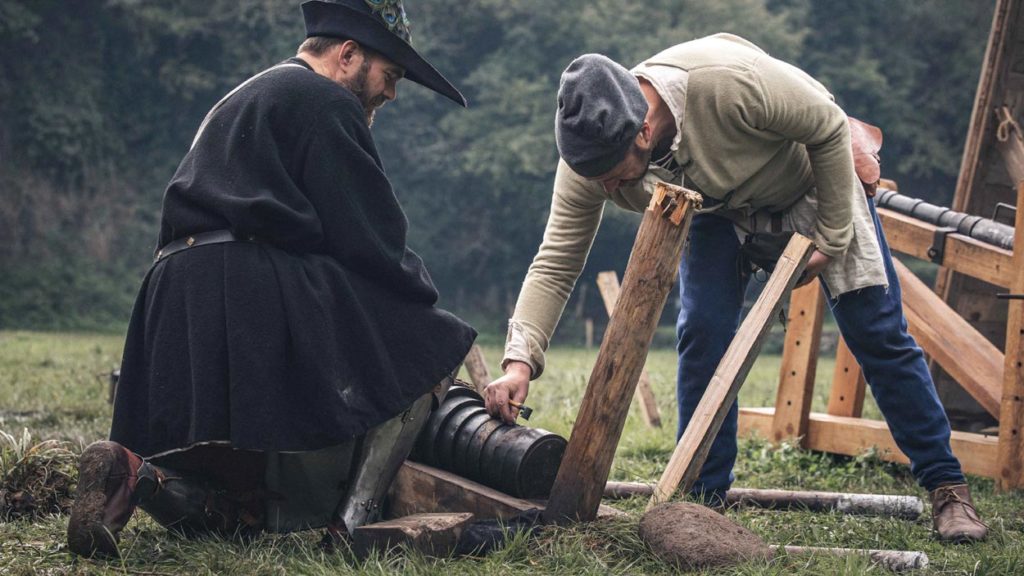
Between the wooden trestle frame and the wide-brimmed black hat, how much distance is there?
9.28 feet

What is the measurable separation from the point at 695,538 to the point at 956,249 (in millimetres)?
3019

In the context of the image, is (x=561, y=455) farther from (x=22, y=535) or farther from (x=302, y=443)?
(x=22, y=535)

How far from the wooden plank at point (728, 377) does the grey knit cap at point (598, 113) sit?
0.77 m

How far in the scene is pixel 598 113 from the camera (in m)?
3.25

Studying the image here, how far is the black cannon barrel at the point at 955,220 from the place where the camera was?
5.30 metres

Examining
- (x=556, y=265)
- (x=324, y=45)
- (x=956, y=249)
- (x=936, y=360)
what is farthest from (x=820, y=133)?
(x=936, y=360)

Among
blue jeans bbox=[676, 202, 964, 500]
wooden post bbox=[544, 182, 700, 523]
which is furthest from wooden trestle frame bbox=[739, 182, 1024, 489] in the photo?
wooden post bbox=[544, 182, 700, 523]

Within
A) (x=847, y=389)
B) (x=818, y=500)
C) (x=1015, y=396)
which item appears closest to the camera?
(x=818, y=500)

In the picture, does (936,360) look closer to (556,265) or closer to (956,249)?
(956,249)

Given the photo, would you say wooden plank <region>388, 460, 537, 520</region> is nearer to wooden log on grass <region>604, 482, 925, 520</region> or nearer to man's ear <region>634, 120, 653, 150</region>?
wooden log on grass <region>604, 482, 925, 520</region>

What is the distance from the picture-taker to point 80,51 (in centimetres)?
2455

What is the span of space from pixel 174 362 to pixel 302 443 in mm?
468

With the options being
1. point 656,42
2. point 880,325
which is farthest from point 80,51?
point 880,325

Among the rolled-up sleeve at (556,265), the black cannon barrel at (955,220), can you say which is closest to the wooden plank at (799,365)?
the black cannon barrel at (955,220)
